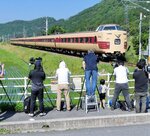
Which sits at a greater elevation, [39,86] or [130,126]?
[39,86]

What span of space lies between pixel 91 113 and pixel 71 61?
73.3ft

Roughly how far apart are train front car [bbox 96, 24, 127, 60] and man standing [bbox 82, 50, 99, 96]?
1745 centimetres

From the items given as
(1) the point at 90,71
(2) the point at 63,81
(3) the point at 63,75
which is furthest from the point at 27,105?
(1) the point at 90,71

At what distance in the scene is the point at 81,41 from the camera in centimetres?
3525

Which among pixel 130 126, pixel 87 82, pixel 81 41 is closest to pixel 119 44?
pixel 81 41

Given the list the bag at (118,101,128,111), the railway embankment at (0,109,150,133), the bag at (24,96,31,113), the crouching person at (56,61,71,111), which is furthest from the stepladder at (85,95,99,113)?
the bag at (24,96,31,113)

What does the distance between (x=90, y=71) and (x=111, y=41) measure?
18.0 meters

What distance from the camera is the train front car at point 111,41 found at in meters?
30.8

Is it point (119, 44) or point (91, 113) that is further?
point (119, 44)

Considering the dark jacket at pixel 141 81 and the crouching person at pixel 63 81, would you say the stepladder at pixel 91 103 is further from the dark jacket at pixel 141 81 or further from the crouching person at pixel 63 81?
the dark jacket at pixel 141 81

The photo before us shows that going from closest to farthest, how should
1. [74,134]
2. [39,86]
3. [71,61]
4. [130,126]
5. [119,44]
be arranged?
1. [74,134]
2. [130,126]
3. [39,86]
4. [119,44]
5. [71,61]

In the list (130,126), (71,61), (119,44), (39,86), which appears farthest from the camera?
(71,61)

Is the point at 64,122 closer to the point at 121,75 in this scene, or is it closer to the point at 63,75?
the point at 63,75

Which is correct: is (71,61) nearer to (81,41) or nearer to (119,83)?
(81,41)
